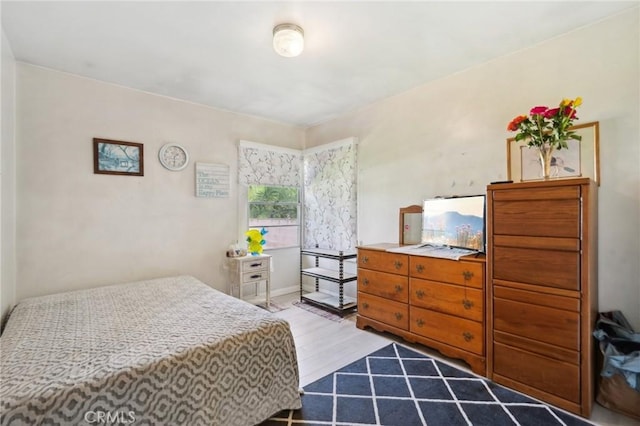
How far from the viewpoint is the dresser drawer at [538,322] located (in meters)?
1.82

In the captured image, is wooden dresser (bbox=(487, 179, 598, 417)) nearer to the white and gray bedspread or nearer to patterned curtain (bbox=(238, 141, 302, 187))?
the white and gray bedspread

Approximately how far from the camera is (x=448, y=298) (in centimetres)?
239

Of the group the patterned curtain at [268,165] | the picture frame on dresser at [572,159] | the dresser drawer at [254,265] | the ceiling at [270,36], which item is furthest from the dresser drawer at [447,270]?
the patterned curtain at [268,165]

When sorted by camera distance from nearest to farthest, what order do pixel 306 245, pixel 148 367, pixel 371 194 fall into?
pixel 148 367 → pixel 371 194 → pixel 306 245

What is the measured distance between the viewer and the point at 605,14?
2049 mm

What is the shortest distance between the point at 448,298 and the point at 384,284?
0.63 meters

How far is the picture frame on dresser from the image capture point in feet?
6.98

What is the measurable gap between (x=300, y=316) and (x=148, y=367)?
2.20 metres

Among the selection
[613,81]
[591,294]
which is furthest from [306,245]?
[613,81]

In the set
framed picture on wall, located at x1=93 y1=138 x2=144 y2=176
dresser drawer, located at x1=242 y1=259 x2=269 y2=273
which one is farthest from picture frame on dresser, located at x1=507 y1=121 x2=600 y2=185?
framed picture on wall, located at x1=93 y1=138 x2=144 y2=176

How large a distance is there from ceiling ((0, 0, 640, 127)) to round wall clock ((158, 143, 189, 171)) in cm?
62

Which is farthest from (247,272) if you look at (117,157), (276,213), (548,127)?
(548,127)

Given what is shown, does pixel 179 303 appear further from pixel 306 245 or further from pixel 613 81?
pixel 613 81

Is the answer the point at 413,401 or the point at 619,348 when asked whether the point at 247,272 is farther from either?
the point at 619,348
